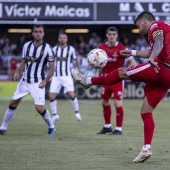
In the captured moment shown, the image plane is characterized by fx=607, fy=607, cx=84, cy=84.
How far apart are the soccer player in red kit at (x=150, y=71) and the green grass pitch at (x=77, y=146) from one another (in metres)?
0.56

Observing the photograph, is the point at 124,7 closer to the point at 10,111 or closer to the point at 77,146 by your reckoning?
the point at 10,111

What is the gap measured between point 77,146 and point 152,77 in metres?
2.43

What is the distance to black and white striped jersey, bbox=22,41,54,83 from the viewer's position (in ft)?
37.0

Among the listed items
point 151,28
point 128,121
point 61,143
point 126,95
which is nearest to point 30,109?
point 128,121

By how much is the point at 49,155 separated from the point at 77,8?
1643cm

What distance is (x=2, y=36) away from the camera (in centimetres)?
2992

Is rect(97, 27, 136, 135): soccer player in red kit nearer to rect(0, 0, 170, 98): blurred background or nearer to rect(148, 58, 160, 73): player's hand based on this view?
rect(148, 58, 160, 73): player's hand

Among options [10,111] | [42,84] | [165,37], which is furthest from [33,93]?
[165,37]

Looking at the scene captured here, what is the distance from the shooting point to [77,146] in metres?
9.90

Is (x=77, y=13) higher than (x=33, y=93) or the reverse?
higher

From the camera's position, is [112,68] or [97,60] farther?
[112,68]

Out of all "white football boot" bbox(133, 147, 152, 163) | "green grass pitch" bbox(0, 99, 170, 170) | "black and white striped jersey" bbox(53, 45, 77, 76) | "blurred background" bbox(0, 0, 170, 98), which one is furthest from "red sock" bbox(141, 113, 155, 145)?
"blurred background" bbox(0, 0, 170, 98)

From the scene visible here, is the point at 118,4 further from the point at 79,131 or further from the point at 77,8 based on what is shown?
the point at 79,131

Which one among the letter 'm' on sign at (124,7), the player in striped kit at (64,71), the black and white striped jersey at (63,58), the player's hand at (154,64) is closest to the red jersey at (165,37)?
the player's hand at (154,64)
